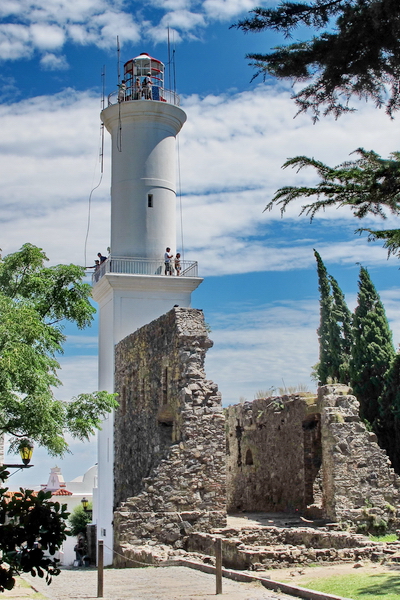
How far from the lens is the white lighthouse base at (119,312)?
22406mm

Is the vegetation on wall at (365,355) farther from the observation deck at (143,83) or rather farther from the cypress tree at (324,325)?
the observation deck at (143,83)

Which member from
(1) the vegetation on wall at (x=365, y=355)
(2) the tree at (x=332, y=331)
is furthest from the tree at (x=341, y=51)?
(2) the tree at (x=332, y=331)

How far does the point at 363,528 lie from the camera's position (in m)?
15.8

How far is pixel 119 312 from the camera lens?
22594 millimetres

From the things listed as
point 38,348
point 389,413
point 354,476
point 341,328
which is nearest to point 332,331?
point 341,328

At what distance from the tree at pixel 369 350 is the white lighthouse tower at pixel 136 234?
297 inches

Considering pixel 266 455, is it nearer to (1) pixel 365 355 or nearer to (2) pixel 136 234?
(2) pixel 136 234

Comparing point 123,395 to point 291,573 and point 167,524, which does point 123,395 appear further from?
point 291,573

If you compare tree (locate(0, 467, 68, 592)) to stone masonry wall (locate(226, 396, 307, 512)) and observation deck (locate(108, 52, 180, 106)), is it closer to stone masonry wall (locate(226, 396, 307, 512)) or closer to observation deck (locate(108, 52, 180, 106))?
stone masonry wall (locate(226, 396, 307, 512))

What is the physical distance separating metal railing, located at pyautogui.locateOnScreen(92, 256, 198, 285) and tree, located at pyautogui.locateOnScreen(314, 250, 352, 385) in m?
9.32

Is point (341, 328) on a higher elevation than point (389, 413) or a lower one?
higher

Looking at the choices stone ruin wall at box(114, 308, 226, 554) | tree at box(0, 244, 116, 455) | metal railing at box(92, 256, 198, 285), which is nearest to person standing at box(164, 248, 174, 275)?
metal railing at box(92, 256, 198, 285)

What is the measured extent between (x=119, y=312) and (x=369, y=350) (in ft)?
31.1

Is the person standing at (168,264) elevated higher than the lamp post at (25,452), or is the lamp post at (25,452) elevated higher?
the person standing at (168,264)
